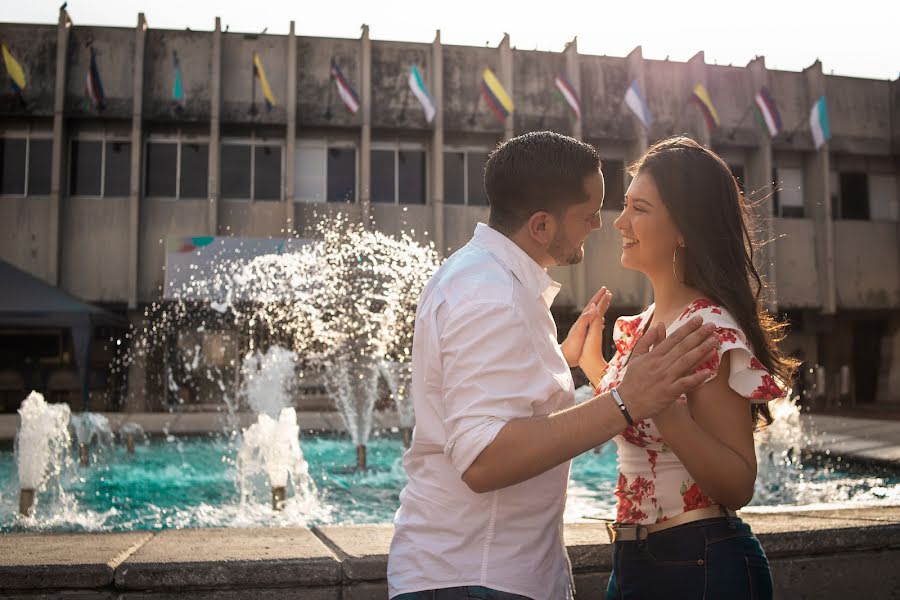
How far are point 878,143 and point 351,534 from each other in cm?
2513

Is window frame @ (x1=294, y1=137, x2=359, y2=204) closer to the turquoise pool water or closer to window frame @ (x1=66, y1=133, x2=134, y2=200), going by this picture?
Result: window frame @ (x1=66, y1=133, x2=134, y2=200)

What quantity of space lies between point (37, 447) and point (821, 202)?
70.9ft

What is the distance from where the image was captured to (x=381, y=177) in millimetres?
21703

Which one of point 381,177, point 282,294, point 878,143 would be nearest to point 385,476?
point 282,294

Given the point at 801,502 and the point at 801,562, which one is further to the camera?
the point at 801,502

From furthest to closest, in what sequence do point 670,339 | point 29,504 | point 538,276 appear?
1. point 29,504
2. point 538,276
3. point 670,339

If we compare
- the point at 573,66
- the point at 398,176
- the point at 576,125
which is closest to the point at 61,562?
the point at 398,176

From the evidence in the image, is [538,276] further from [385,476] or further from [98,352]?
[98,352]

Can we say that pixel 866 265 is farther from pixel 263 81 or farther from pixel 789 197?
pixel 263 81

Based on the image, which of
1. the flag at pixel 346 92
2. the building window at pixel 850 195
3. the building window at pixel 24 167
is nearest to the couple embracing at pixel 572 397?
the flag at pixel 346 92

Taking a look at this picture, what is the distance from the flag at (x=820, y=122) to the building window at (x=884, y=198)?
3.47 metres

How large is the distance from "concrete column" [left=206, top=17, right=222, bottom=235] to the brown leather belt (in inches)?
771

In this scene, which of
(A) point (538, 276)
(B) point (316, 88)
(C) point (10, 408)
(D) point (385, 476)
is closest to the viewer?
(A) point (538, 276)

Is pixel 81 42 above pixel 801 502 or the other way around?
above
